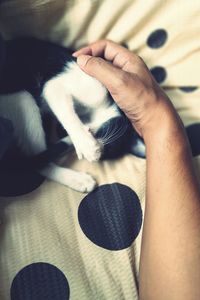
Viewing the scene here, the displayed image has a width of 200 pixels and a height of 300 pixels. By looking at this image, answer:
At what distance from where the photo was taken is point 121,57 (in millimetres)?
879

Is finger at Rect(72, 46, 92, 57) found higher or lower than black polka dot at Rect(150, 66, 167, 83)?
higher

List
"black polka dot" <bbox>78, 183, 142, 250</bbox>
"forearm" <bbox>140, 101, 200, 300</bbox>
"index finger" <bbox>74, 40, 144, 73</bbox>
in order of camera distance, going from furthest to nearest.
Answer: "index finger" <bbox>74, 40, 144, 73</bbox> → "black polka dot" <bbox>78, 183, 142, 250</bbox> → "forearm" <bbox>140, 101, 200, 300</bbox>

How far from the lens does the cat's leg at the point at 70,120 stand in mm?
804

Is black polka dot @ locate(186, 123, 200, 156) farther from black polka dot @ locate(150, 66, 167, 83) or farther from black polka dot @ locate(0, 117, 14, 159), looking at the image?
black polka dot @ locate(0, 117, 14, 159)

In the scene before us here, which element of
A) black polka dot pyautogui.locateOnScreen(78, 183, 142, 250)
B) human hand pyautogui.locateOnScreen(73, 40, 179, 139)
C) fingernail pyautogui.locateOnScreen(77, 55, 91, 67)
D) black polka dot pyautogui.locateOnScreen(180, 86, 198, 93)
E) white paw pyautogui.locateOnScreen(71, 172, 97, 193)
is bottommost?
black polka dot pyautogui.locateOnScreen(78, 183, 142, 250)

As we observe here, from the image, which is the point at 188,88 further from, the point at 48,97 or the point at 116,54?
the point at 48,97

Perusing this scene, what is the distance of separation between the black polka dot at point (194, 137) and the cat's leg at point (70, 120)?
24cm

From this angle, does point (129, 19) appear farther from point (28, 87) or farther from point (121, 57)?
point (28, 87)

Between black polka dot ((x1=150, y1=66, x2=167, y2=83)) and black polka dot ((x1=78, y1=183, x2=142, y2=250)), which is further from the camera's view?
black polka dot ((x1=150, y1=66, x2=167, y2=83))

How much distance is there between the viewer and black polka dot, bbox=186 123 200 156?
2.92ft

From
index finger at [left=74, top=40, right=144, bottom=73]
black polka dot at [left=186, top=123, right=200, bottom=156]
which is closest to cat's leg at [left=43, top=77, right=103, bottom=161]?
index finger at [left=74, top=40, right=144, bottom=73]

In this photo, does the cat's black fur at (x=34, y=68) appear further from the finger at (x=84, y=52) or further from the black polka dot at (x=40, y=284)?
the black polka dot at (x=40, y=284)

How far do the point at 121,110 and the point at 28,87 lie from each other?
0.81ft

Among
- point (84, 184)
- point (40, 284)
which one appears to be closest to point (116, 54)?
point (84, 184)
